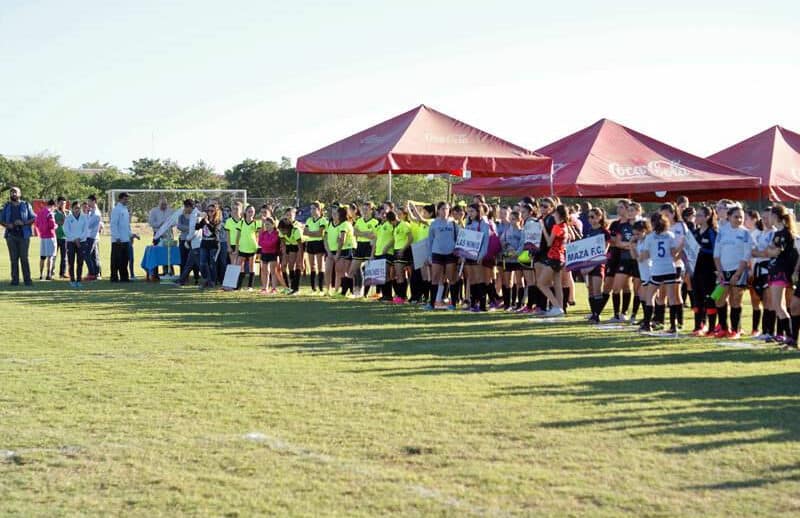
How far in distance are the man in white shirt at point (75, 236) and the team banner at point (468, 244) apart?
9.32 metres

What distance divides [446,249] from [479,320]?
193cm

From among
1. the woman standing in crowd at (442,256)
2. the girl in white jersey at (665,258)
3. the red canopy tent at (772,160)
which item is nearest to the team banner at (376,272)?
the woman standing in crowd at (442,256)

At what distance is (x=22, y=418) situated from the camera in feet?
25.5

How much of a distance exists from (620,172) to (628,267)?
5.78 metres

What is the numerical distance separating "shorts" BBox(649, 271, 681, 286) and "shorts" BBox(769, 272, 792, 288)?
4.26 ft

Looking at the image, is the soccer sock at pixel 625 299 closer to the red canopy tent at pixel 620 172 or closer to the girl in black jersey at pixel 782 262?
the girl in black jersey at pixel 782 262

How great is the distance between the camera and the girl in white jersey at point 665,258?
13.0m

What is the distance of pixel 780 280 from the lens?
12.0m

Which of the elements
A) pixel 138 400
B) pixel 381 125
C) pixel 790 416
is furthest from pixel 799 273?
pixel 381 125

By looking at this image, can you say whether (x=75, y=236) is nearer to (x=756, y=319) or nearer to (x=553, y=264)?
(x=553, y=264)

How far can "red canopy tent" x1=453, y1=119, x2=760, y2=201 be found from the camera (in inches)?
778

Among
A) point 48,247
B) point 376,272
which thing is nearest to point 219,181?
point 48,247

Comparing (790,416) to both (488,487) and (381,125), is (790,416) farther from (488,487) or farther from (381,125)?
(381,125)

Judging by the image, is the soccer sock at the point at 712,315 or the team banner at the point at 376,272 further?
the team banner at the point at 376,272
